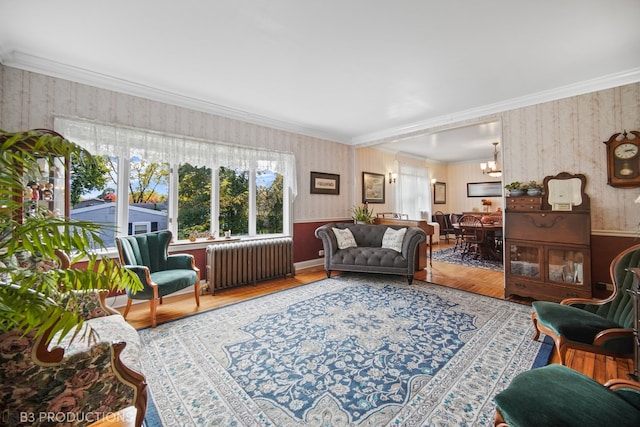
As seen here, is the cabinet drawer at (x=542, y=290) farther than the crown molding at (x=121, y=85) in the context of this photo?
Yes

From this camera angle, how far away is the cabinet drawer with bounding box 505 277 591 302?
3.04 meters

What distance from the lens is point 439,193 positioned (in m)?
8.91

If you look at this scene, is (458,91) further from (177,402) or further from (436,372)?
(177,402)

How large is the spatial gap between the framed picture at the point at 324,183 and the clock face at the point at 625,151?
4.04 meters

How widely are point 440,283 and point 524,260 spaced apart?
3.78 ft

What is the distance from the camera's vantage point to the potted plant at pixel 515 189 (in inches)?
139

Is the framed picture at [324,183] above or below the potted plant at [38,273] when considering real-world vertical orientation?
above

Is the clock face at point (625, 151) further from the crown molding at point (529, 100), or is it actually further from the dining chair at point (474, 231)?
the dining chair at point (474, 231)

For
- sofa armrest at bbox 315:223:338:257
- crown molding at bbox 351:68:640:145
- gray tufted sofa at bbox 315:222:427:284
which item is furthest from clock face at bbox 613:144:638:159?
sofa armrest at bbox 315:223:338:257

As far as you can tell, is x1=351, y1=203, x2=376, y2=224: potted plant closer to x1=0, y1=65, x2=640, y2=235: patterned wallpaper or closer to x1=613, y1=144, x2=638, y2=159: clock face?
x1=0, y1=65, x2=640, y2=235: patterned wallpaper

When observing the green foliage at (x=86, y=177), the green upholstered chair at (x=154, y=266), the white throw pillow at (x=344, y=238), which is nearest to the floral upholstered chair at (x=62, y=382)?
the green upholstered chair at (x=154, y=266)

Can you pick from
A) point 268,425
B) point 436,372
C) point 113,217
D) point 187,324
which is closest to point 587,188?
point 436,372

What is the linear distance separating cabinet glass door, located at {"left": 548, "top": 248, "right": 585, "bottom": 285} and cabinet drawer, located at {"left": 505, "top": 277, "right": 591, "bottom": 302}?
0.09 m

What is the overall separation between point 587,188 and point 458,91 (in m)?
1.94
